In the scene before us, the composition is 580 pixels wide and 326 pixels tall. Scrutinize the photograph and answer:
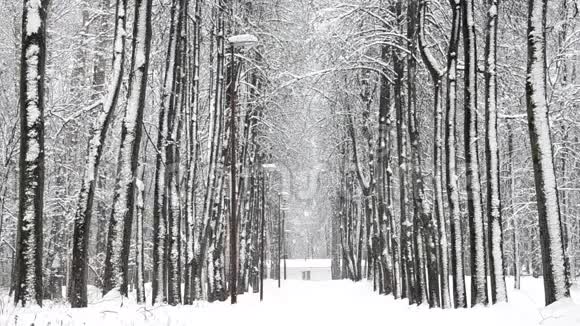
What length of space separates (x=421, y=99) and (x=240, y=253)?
12309 millimetres

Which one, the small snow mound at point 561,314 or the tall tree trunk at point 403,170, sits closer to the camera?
the small snow mound at point 561,314

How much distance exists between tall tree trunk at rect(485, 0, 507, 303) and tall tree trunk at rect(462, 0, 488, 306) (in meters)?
0.23

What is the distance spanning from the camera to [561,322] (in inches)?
273

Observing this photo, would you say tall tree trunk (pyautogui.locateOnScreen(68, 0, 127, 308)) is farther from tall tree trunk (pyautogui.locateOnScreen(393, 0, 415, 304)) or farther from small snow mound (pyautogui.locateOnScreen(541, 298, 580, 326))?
tall tree trunk (pyautogui.locateOnScreen(393, 0, 415, 304))

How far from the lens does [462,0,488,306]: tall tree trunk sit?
1123 centimetres

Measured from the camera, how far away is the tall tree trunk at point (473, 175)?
11.2 meters

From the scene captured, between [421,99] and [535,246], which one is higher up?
[421,99]

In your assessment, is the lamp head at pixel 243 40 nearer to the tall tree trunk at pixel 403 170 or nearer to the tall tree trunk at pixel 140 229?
the tall tree trunk at pixel 140 229

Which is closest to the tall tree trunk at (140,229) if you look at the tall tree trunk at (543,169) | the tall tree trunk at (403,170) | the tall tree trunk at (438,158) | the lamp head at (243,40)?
the lamp head at (243,40)

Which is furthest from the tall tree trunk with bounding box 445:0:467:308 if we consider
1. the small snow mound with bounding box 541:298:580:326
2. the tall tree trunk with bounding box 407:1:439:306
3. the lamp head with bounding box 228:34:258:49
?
the lamp head with bounding box 228:34:258:49

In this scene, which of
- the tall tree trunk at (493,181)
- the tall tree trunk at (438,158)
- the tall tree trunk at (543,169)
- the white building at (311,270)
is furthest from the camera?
the white building at (311,270)

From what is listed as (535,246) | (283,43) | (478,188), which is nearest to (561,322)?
(478,188)

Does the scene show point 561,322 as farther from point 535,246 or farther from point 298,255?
point 298,255

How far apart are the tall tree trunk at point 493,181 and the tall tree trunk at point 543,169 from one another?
6.60 feet
